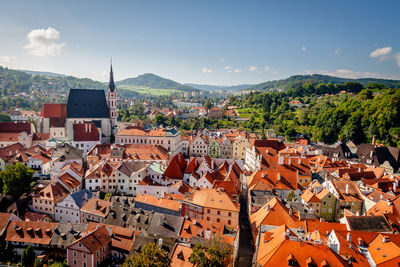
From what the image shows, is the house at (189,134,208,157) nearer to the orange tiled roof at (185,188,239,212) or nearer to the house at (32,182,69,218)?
the orange tiled roof at (185,188,239,212)

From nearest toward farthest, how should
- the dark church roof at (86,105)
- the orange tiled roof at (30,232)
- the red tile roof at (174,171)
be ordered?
the orange tiled roof at (30,232) < the red tile roof at (174,171) < the dark church roof at (86,105)

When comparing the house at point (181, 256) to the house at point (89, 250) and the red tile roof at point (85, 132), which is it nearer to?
the house at point (89, 250)

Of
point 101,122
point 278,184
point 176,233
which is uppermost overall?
point 101,122

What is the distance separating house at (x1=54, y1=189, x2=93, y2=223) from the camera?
41.5 metres

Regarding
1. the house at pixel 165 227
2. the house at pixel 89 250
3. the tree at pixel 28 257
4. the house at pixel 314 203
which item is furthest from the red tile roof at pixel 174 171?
the tree at pixel 28 257

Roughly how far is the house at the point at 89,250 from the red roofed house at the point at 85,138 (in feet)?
114

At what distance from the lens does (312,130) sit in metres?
95.9

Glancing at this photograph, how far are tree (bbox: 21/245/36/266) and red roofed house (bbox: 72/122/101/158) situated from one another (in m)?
31.7

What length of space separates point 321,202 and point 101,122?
178 ft

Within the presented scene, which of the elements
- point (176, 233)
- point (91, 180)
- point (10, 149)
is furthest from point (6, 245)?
point (10, 149)

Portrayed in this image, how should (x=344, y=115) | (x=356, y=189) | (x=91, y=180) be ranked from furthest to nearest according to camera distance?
(x=344, y=115)
(x=91, y=180)
(x=356, y=189)

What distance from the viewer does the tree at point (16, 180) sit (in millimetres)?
44188

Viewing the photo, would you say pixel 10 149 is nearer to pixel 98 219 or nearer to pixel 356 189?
pixel 98 219

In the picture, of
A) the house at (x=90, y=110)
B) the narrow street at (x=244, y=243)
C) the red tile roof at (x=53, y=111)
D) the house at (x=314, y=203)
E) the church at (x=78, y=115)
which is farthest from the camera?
the red tile roof at (x=53, y=111)
